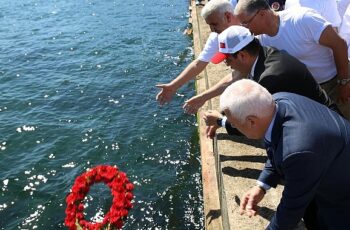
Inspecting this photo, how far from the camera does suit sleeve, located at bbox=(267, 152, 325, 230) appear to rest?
105 inches

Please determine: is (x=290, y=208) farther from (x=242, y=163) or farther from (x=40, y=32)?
(x=40, y=32)

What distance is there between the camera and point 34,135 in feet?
34.1

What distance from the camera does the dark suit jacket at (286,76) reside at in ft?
12.9

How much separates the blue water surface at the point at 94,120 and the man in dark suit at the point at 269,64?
3781 mm

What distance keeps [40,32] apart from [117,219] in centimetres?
1572

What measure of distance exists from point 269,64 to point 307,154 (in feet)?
5.12

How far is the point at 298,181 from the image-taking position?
2.77m

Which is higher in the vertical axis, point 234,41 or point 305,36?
point 234,41

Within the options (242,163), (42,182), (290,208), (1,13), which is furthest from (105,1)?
(290,208)

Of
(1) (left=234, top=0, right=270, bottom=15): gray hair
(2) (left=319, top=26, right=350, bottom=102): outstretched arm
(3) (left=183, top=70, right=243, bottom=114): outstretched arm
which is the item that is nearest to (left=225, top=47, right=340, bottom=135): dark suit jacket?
(1) (left=234, top=0, right=270, bottom=15): gray hair

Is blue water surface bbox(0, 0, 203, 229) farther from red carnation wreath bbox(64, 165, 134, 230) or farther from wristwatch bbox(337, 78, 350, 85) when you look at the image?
wristwatch bbox(337, 78, 350, 85)

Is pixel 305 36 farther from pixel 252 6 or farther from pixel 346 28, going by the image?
pixel 346 28

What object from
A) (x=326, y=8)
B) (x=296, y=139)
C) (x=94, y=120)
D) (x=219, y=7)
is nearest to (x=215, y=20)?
(x=219, y=7)

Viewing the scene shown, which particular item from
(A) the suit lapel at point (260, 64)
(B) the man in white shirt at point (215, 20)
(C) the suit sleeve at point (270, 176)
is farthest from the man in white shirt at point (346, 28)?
(C) the suit sleeve at point (270, 176)
